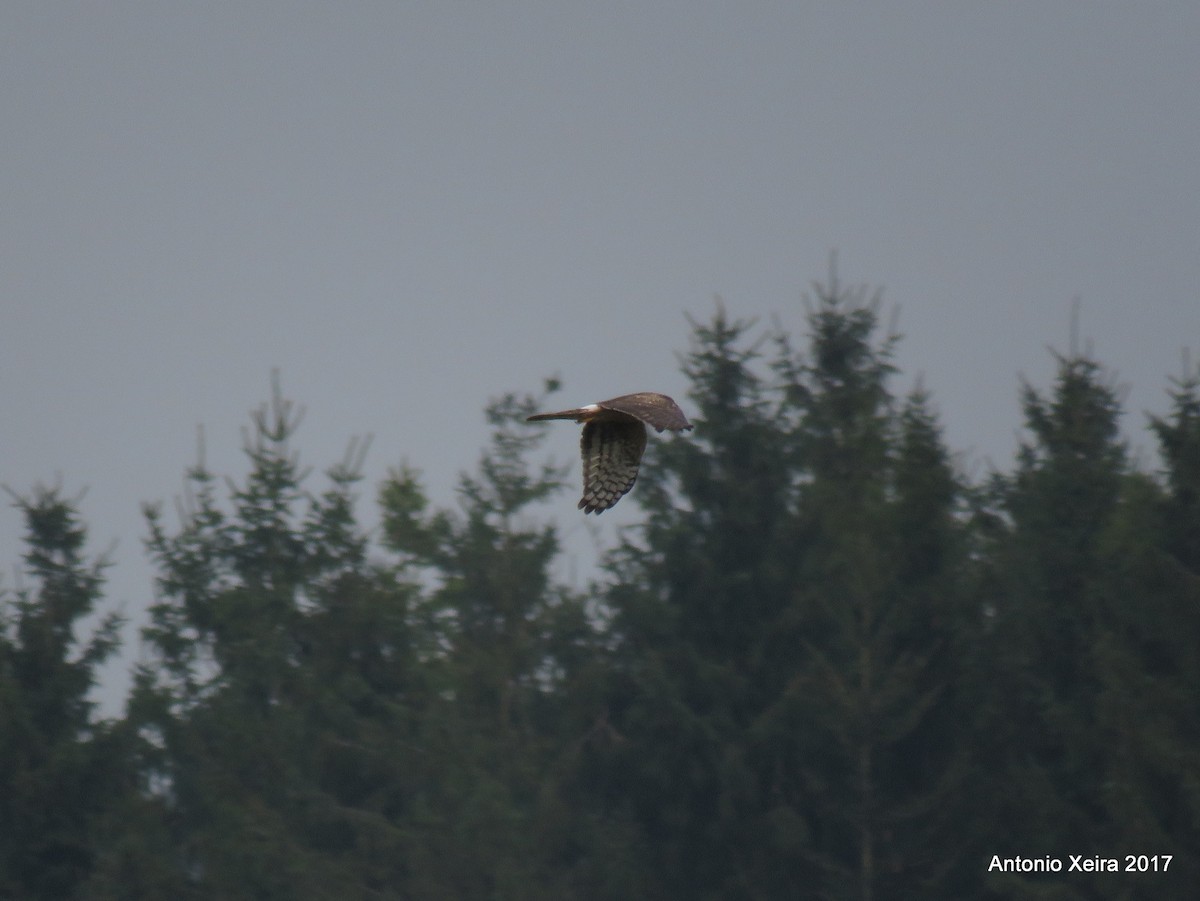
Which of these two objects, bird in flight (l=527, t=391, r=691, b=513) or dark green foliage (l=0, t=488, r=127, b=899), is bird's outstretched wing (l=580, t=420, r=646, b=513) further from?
dark green foliage (l=0, t=488, r=127, b=899)

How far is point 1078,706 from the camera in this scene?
23.9 metres

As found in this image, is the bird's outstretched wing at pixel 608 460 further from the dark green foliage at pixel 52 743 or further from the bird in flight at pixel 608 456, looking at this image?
the dark green foliage at pixel 52 743

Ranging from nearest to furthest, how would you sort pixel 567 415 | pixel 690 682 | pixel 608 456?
pixel 567 415
pixel 608 456
pixel 690 682

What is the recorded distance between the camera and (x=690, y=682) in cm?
2628

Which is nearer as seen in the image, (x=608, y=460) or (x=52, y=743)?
(x=608, y=460)

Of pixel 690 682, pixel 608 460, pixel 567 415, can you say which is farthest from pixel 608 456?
pixel 690 682

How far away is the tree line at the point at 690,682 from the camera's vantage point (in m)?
23.7

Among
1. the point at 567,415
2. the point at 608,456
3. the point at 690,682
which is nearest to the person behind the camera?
the point at 567,415

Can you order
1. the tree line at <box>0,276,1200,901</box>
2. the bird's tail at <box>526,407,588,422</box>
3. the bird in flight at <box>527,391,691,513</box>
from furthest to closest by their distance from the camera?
the tree line at <box>0,276,1200,901</box>, the bird in flight at <box>527,391,691,513</box>, the bird's tail at <box>526,407,588,422</box>

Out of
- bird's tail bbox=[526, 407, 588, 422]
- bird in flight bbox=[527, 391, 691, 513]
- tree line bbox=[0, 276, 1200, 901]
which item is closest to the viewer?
bird's tail bbox=[526, 407, 588, 422]

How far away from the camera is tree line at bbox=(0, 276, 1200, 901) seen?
933 inches

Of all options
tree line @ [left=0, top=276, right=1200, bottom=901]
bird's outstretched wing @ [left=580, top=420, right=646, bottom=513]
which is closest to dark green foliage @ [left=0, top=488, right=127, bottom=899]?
tree line @ [left=0, top=276, right=1200, bottom=901]

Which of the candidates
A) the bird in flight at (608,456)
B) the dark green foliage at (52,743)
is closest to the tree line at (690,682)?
the dark green foliage at (52,743)

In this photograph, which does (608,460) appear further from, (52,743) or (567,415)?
(52,743)
